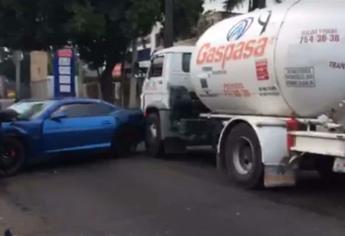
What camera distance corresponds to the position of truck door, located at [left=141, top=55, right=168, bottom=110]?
15.0 metres

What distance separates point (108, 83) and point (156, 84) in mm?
11491

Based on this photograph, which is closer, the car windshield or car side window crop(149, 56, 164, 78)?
the car windshield

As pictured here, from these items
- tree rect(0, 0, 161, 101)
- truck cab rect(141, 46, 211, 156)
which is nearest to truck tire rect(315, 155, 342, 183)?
truck cab rect(141, 46, 211, 156)

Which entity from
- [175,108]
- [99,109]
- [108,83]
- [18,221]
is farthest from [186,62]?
[108,83]

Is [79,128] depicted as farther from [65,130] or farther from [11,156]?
[11,156]

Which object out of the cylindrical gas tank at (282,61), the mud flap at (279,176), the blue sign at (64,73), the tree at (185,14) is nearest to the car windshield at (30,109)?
the cylindrical gas tank at (282,61)

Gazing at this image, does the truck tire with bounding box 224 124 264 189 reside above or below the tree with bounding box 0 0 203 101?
below

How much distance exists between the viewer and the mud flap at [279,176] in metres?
10.4

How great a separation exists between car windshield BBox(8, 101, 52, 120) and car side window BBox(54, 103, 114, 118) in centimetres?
34

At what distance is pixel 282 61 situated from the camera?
10.1m

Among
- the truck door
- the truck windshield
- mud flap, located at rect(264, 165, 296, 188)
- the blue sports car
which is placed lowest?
mud flap, located at rect(264, 165, 296, 188)

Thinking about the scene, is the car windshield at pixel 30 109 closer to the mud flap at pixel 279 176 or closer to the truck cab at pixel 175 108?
the truck cab at pixel 175 108

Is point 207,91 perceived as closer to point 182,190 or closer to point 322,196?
point 182,190

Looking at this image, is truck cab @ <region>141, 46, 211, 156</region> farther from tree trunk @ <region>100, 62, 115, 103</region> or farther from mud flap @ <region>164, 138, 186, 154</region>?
tree trunk @ <region>100, 62, 115, 103</region>
